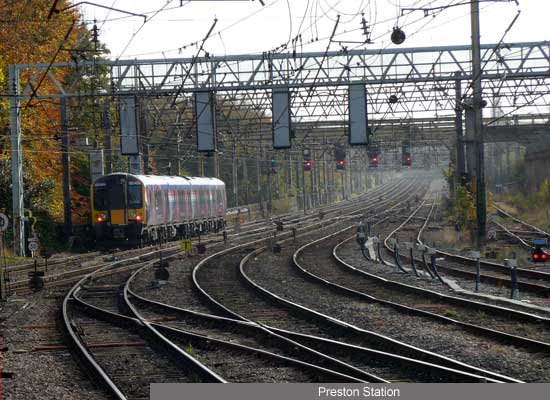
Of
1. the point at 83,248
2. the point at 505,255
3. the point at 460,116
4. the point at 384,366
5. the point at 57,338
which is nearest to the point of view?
the point at 384,366

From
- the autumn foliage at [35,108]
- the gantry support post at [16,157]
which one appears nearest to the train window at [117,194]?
the autumn foliage at [35,108]

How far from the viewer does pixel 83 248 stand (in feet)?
122

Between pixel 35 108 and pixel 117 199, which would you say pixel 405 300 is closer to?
pixel 117 199

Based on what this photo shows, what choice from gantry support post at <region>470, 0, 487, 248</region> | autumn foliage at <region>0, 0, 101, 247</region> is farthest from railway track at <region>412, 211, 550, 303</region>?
autumn foliage at <region>0, 0, 101, 247</region>

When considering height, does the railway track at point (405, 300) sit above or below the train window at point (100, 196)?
below

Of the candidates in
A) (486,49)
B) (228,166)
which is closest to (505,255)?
(486,49)

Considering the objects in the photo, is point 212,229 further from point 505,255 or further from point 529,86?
point 505,255

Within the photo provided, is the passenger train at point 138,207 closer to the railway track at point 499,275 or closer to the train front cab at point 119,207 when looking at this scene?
the train front cab at point 119,207

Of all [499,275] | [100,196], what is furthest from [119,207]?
[499,275]

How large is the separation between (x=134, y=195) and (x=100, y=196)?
138 centimetres

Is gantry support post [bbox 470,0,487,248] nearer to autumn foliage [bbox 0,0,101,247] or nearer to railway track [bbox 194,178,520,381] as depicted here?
railway track [bbox 194,178,520,381]

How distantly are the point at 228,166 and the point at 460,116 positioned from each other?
33820 millimetres
